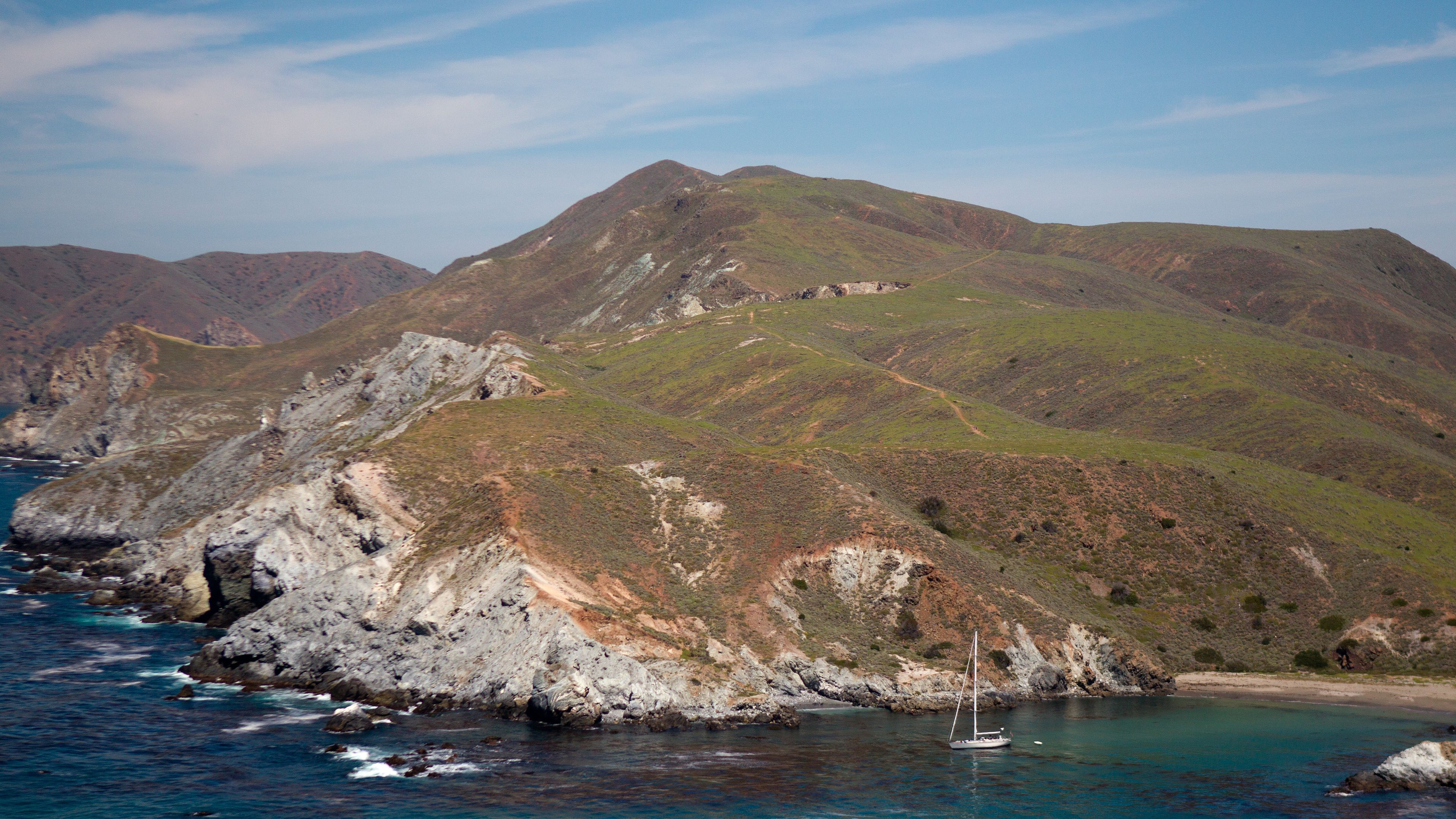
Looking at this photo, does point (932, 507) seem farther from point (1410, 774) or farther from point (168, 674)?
point (168, 674)

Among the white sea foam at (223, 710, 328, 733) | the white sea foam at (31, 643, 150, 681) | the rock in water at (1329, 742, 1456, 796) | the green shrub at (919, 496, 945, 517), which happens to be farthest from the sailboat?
the white sea foam at (31, 643, 150, 681)

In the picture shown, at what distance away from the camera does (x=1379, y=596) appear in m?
99.5

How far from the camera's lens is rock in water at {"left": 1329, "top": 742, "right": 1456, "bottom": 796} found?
65062 millimetres

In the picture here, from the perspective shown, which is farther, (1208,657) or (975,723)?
(1208,657)

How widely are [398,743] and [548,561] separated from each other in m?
20.1

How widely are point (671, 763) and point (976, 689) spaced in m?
25.8

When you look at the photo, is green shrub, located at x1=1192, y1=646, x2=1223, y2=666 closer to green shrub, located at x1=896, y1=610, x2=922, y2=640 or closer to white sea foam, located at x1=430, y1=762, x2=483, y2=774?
green shrub, located at x1=896, y1=610, x2=922, y2=640

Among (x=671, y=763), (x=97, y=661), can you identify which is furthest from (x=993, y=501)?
(x=97, y=661)

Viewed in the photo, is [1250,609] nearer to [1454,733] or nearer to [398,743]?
[1454,733]

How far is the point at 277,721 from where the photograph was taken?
74.9m

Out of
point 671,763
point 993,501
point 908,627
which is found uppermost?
point 993,501

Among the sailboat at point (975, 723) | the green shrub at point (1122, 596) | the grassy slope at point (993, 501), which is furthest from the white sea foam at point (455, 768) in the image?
the green shrub at point (1122, 596)

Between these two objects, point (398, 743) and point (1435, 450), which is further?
point (1435, 450)

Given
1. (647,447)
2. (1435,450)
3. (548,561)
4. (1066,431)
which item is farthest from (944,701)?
(1435,450)
